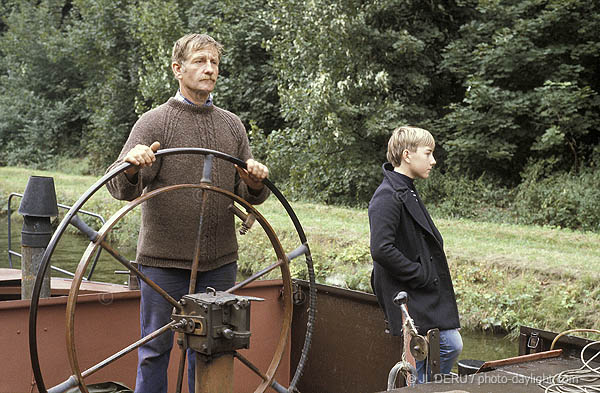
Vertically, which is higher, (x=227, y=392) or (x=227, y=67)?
(x=227, y=67)

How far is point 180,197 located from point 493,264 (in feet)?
16.6

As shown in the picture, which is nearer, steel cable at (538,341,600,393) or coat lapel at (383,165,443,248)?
steel cable at (538,341,600,393)

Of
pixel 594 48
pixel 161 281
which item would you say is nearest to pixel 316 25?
pixel 594 48

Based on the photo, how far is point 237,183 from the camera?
2494 millimetres

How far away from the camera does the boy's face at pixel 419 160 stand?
272 centimetres

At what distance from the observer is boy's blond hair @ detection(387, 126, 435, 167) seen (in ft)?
8.93

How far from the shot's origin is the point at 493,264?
265 inches

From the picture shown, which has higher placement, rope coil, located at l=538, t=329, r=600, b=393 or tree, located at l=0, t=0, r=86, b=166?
tree, located at l=0, t=0, r=86, b=166

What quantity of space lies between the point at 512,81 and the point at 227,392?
11.2 metres

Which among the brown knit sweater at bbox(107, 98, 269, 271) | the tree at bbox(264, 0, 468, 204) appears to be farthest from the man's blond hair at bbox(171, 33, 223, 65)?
the tree at bbox(264, 0, 468, 204)

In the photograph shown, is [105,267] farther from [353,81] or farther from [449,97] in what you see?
[449,97]

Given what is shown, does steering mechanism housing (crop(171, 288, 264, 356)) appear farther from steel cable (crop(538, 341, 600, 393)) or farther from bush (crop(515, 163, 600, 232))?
bush (crop(515, 163, 600, 232))

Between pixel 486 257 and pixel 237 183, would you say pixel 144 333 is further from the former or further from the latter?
pixel 486 257

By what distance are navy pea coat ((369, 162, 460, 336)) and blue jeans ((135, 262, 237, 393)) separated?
0.71 metres
